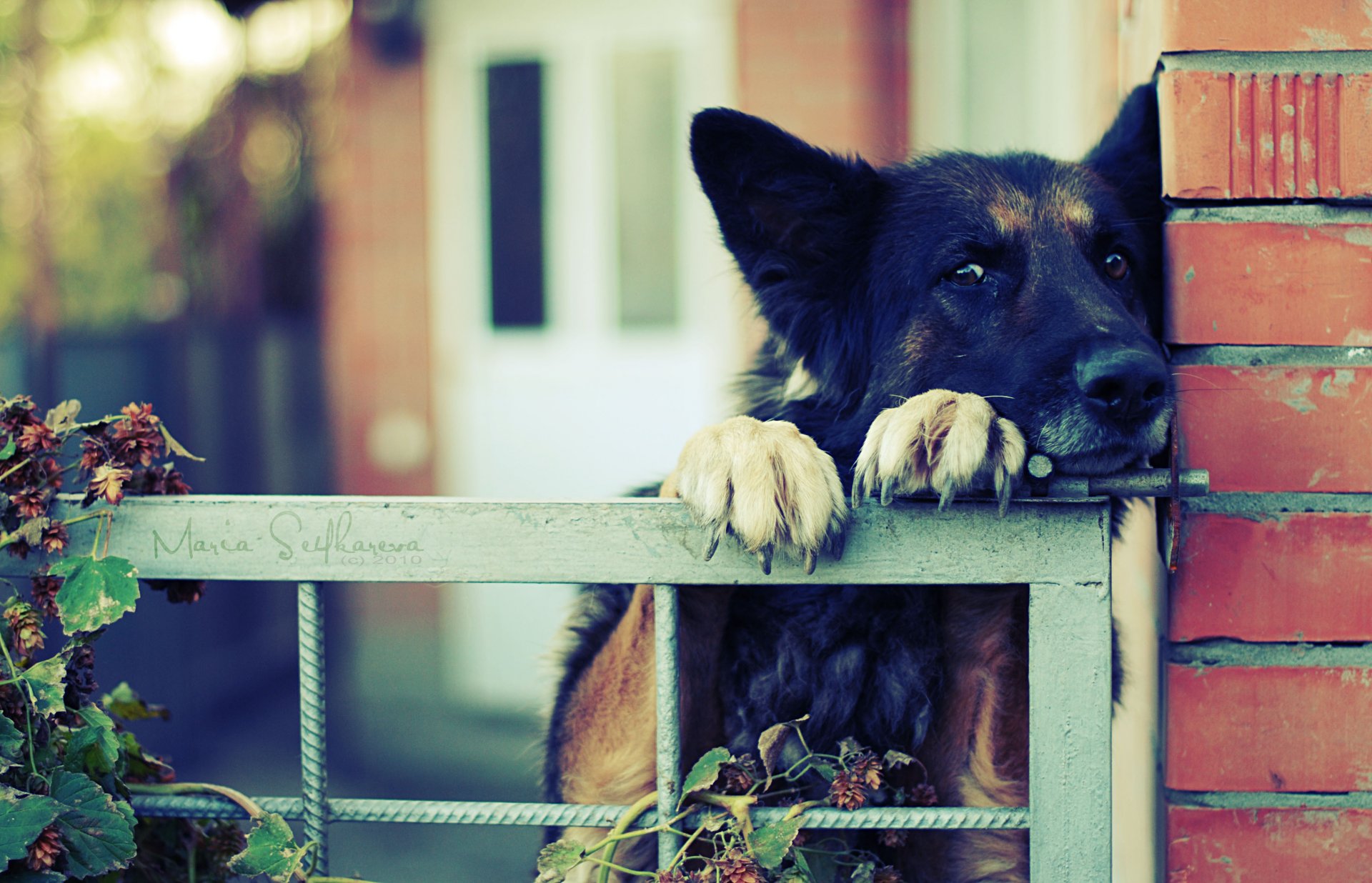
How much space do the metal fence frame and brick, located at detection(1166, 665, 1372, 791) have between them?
0.31 metres

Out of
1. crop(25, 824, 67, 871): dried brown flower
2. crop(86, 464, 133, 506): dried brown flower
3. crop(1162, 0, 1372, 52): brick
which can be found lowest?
crop(25, 824, 67, 871): dried brown flower

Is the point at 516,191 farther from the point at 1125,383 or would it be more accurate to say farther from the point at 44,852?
the point at 44,852

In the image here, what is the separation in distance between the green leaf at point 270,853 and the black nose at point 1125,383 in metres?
1.14

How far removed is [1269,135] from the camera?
1.35 metres

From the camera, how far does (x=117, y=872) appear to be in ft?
4.00

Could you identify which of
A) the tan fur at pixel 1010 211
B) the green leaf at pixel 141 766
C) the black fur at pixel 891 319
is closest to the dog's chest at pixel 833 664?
the black fur at pixel 891 319

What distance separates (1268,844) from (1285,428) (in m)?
0.54

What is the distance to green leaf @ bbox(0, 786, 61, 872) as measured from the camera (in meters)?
1.03

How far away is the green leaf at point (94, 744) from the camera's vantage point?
1.15 metres

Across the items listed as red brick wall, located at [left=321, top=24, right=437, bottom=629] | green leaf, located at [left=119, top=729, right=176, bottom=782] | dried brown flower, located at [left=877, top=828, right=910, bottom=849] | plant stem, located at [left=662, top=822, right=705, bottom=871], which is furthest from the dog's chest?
red brick wall, located at [left=321, top=24, right=437, bottom=629]

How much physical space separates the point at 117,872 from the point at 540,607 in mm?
4490

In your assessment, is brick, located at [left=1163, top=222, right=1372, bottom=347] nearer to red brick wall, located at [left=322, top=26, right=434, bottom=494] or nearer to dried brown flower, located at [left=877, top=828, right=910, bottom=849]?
dried brown flower, located at [left=877, top=828, right=910, bottom=849]

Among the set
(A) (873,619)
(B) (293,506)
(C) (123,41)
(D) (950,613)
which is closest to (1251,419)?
(D) (950,613)

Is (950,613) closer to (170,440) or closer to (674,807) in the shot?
(674,807)
